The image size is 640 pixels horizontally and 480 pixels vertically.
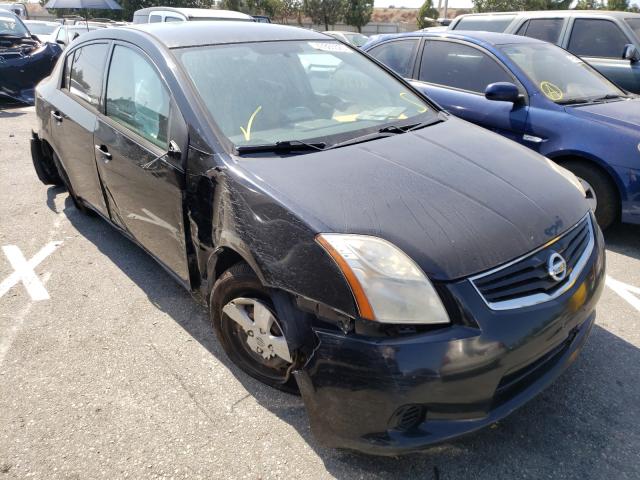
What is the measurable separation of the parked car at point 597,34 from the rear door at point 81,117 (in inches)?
223

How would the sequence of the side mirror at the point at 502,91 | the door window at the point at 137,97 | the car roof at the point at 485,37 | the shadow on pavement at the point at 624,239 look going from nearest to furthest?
the door window at the point at 137,97 → the shadow on pavement at the point at 624,239 → the side mirror at the point at 502,91 → the car roof at the point at 485,37

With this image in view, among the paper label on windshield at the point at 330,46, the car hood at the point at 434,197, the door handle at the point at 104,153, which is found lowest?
the door handle at the point at 104,153

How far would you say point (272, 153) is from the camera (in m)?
2.40

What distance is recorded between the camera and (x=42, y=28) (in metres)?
16.6

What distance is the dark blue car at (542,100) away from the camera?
392cm

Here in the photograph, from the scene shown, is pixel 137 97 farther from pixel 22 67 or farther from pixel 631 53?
pixel 22 67

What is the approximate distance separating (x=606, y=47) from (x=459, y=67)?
291 cm

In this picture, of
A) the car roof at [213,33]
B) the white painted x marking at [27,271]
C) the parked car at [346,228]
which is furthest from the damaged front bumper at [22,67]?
the parked car at [346,228]

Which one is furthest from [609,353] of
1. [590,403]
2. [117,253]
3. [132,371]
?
[117,253]

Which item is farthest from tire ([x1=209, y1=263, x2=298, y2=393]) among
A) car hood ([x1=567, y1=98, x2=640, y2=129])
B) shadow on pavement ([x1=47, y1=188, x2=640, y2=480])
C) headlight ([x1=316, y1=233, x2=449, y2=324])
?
car hood ([x1=567, y1=98, x2=640, y2=129])

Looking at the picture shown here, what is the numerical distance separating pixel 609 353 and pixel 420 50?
384 centimetres

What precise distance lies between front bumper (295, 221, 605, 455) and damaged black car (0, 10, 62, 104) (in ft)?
31.7

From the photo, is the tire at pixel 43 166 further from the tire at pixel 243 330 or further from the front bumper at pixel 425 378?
the front bumper at pixel 425 378

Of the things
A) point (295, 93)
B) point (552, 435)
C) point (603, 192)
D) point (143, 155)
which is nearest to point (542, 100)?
point (603, 192)
